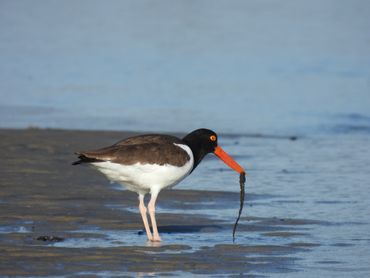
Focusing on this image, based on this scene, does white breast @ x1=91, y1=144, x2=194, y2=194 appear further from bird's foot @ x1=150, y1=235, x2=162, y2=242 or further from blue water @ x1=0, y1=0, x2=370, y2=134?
blue water @ x1=0, y1=0, x2=370, y2=134

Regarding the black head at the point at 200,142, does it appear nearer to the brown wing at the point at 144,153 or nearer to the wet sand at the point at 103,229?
the brown wing at the point at 144,153

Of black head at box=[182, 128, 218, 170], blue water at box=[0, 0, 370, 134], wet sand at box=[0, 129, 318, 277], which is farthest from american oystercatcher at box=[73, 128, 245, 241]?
blue water at box=[0, 0, 370, 134]

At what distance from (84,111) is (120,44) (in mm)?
7952

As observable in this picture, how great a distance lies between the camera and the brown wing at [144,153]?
9.62 metres

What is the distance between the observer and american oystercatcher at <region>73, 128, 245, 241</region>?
965 centimetres

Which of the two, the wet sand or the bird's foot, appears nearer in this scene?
the wet sand

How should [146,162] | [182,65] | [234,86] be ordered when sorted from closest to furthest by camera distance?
[146,162]
[234,86]
[182,65]

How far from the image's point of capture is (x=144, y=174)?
32.3 ft

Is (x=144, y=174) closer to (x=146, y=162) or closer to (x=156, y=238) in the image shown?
(x=146, y=162)

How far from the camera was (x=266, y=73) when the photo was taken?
72.9 feet

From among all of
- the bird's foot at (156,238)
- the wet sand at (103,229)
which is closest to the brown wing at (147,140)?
the wet sand at (103,229)

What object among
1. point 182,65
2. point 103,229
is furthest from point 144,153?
point 182,65

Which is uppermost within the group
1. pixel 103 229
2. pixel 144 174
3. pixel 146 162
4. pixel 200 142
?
pixel 200 142

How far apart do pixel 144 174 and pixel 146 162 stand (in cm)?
12
